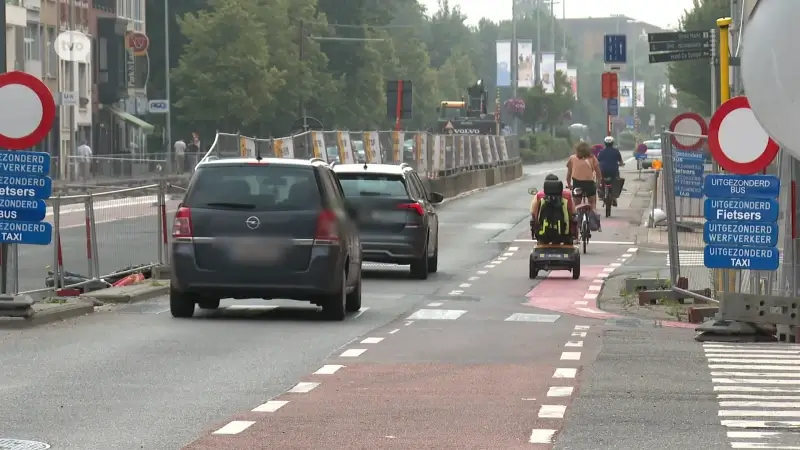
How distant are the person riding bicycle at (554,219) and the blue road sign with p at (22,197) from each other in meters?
9.10

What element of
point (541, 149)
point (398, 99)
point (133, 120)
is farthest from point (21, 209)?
point (541, 149)

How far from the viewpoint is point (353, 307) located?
20.0m

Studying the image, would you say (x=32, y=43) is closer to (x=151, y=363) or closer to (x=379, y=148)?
(x=379, y=148)

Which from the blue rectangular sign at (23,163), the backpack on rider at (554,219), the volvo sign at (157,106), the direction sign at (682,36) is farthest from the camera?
the volvo sign at (157,106)

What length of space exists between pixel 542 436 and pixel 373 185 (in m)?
16.6

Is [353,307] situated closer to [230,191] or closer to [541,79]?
[230,191]

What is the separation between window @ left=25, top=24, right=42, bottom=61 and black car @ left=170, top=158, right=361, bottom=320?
63.6 metres

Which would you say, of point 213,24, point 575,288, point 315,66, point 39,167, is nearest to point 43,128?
point 39,167

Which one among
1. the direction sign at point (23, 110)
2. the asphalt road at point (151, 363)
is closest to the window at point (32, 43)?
the asphalt road at point (151, 363)

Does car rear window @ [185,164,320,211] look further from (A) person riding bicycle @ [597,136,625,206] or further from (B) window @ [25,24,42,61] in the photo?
(B) window @ [25,24,42,61]

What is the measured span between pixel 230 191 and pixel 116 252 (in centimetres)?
591

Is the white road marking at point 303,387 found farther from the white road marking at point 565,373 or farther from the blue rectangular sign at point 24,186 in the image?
the blue rectangular sign at point 24,186

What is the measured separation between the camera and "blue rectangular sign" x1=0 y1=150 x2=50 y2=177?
18.1 meters

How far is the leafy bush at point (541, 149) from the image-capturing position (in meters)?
120
